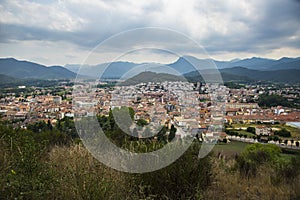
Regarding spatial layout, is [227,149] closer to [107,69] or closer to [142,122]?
[142,122]

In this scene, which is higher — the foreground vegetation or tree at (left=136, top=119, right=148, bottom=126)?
tree at (left=136, top=119, right=148, bottom=126)

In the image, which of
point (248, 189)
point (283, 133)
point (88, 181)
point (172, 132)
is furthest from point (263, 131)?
point (88, 181)

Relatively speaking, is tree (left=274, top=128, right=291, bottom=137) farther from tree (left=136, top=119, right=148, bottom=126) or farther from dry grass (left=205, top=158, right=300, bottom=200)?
tree (left=136, top=119, right=148, bottom=126)

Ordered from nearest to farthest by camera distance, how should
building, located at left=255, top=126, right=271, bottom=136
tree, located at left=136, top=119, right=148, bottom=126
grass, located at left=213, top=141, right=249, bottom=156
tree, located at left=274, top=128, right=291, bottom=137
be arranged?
tree, located at left=136, top=119, right=148, bottom=126
grass, located at left=213, top=141, right=249, bottom=156
tree, located at left=274, top=128, right=291, bottom=137
building, located at left=255, top=126, right=271, bottom=136

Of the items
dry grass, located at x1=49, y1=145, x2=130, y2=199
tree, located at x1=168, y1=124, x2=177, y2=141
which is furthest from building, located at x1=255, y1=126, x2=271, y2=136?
dry grass, located at x1=49, y1=145, x2=130, y2=199

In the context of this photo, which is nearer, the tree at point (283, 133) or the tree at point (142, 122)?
the tree at point (142, 122)

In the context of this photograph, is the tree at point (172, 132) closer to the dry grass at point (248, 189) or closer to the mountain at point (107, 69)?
the dry grass at point (248, 189)

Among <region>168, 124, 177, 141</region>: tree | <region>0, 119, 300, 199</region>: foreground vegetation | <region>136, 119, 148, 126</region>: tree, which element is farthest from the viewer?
<region>136, 119, 148, 126</region>: tree

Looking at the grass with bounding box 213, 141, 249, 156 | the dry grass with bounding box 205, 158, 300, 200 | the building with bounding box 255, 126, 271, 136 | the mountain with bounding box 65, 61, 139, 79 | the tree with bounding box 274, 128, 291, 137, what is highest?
the mountain with bounding box 65, 61, 139, 79

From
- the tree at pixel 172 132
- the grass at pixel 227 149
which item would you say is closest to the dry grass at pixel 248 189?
the tree at pixel 172 132

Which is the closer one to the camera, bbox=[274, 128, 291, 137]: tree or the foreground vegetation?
the foreground vegetation

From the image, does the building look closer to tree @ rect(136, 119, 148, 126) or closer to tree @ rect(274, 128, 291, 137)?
tree @ rect(274, 128, 291, 137)
